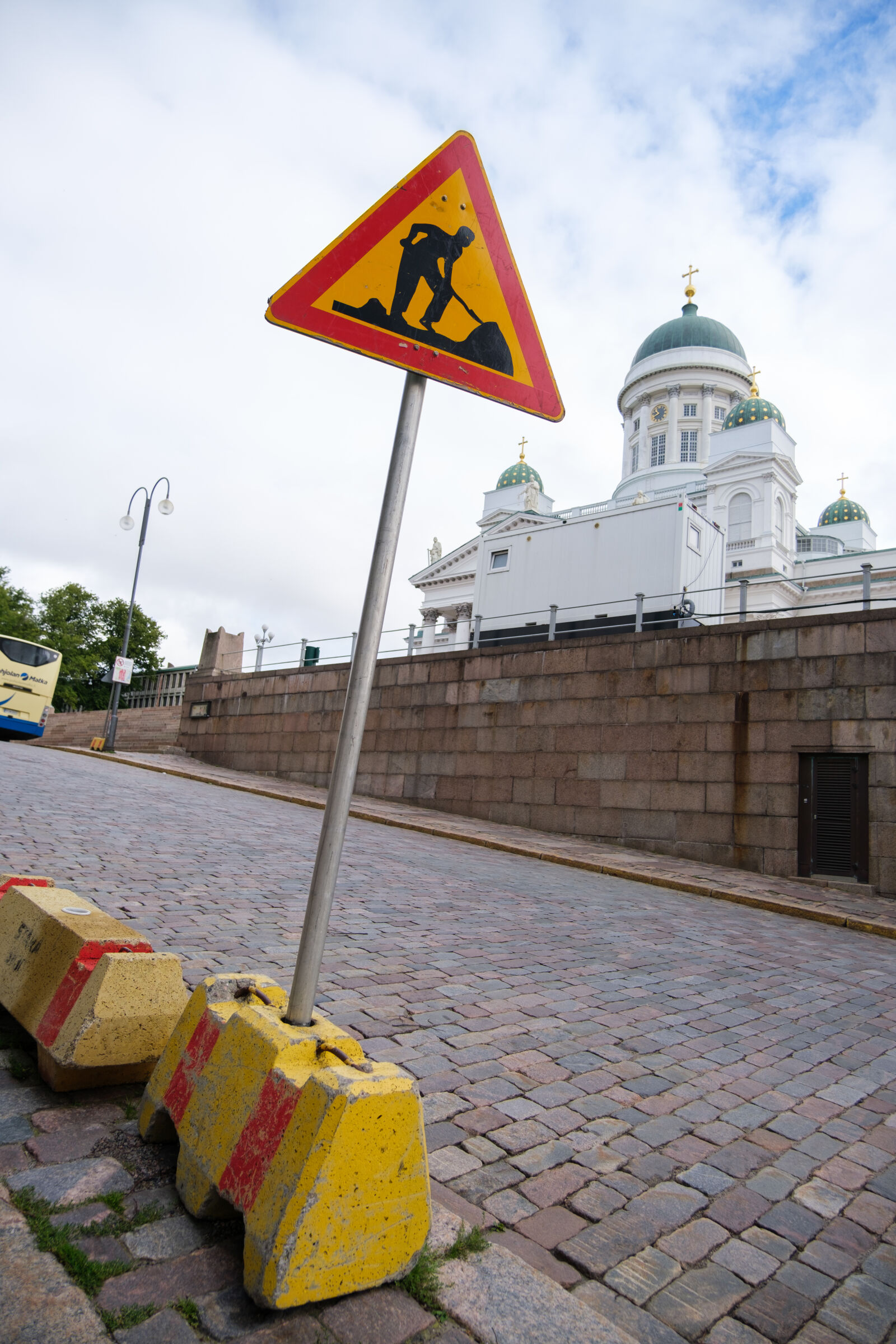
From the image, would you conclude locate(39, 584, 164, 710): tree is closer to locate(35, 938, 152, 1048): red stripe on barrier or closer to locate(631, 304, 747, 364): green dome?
locate(631, 304, 747, 364): green dome

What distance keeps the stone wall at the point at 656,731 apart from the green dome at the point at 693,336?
66.7m

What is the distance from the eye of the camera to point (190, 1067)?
2355 millimetres

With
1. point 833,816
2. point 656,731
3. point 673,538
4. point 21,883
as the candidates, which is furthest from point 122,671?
point 21,883

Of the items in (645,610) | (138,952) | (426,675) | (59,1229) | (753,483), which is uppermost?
(753,483)

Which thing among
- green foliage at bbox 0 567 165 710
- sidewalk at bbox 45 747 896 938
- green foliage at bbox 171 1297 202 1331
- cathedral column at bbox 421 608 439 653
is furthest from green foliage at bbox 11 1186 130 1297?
green foliage at bbox 0 567 165 710

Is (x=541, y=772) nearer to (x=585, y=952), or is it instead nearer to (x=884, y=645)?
(x=884, y=645)

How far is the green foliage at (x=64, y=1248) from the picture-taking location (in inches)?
71.4

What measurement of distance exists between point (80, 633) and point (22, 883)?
67.2 m

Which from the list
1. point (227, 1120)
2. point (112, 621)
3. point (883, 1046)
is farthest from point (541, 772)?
point (112, 621)

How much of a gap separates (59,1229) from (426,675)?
588 inches

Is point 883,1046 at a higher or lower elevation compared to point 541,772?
lower

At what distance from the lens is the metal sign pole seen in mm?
2240

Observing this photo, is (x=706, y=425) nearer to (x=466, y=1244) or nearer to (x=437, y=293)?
(x=437, y=293)

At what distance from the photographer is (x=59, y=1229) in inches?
77.9
